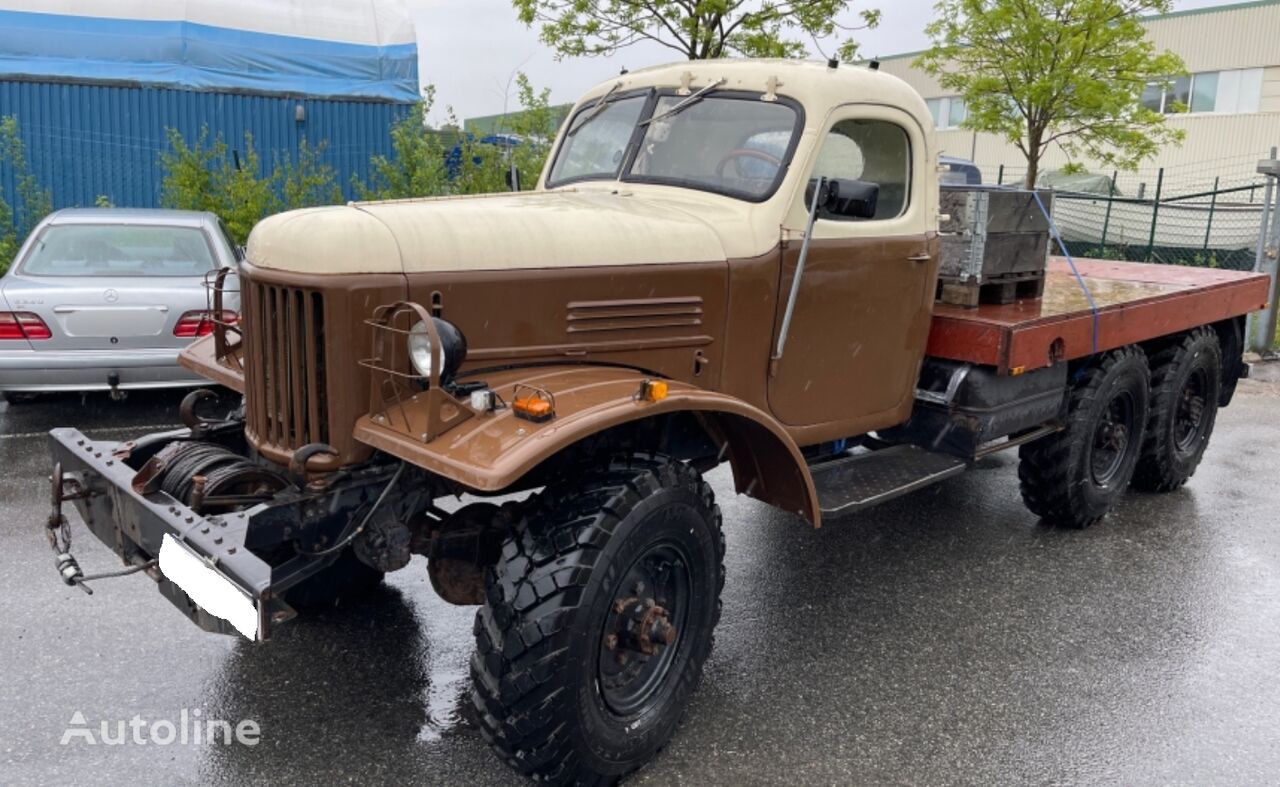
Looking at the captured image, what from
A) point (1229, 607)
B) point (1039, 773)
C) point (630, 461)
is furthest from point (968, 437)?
point (630, 461)

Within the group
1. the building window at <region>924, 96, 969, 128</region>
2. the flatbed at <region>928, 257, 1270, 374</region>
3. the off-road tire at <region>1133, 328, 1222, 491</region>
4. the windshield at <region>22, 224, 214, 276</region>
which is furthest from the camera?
the building window at <region>924, 96, 969, 128</region>

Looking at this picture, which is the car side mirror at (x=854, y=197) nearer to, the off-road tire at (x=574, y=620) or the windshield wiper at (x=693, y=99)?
the windshield wiper at (x=693, y=99)

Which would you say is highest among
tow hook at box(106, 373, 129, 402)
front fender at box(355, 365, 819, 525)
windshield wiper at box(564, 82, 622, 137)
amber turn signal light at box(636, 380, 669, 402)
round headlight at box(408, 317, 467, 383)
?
windshield wiper at box(564, 82, 622, 137)

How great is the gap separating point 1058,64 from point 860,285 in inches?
500

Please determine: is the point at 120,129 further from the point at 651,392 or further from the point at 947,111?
the point at 947,111

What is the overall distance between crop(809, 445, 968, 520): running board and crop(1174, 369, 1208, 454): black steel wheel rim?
2.45 metres

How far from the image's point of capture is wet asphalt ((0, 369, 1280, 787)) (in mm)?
3426

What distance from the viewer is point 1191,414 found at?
21.7 feet

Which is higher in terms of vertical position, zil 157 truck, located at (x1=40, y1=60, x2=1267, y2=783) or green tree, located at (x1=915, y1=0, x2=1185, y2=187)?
green tree, located at (x1=915, y1=0, x2=1185, y2=187)

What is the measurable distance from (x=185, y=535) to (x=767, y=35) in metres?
10.3

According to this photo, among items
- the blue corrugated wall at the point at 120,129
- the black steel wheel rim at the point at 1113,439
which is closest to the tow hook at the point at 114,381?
the black steel wheel rim at the point at 1113,439

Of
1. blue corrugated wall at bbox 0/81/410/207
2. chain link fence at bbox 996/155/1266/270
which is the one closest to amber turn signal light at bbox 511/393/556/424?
chain link fence at bbox 996/155/1266/270

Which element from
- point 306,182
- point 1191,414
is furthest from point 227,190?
point 1191,414

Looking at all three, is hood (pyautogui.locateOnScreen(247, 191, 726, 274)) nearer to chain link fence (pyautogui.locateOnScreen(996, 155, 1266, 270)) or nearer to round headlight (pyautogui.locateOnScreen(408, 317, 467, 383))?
round headlight (pyautogui.locateOnScreen(408, 317, 467, 383))
